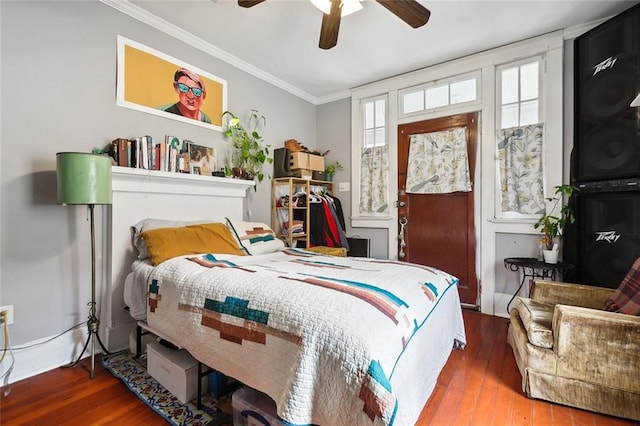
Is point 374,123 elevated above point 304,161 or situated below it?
above

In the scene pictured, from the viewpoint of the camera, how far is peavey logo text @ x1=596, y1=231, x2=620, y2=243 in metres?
2.03

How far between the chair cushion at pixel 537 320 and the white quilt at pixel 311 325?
43 centimetres

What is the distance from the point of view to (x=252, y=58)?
2961mm

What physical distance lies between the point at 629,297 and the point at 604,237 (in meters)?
0.76

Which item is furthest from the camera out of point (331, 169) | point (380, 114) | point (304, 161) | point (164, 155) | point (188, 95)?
point (331, 169)

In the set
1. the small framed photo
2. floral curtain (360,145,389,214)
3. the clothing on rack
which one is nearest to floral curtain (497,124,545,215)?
floral curtain (360,145,389,214)

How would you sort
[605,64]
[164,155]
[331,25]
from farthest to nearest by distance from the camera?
[164,155] < [605,64] < [331,25]

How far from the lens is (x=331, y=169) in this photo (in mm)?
3814

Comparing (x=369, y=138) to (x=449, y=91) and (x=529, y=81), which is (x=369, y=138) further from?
(x=529, y=81)

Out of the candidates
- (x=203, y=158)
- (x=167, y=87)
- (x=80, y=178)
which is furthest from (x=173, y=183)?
(x=167, y=87)

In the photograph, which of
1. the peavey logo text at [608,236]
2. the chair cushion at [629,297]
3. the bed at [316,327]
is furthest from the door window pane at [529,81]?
the bed at [316,327]

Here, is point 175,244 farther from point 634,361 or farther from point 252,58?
point 634,361

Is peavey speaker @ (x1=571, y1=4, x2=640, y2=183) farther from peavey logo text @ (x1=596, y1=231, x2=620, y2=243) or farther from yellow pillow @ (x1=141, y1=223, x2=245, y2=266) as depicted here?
yellow pillow @ (x1=141, y1=223, x2=245, y2=266)

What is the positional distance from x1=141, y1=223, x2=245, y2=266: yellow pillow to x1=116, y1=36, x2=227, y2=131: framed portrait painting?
1060mm
